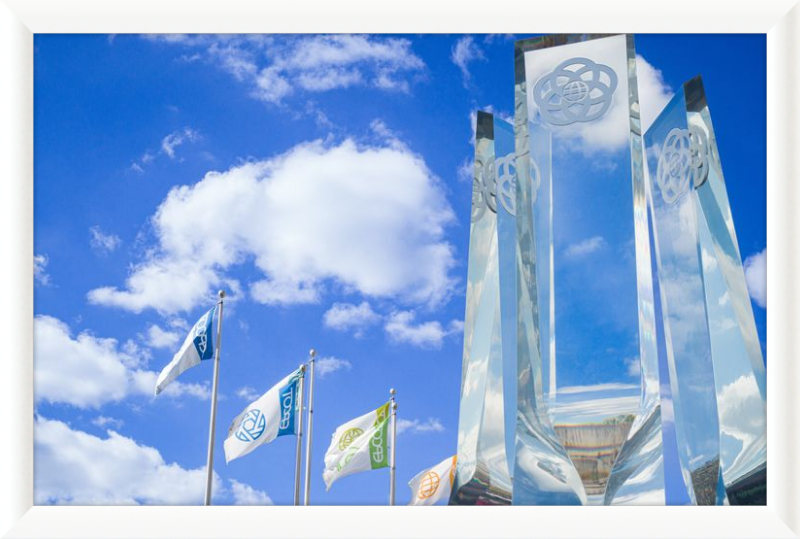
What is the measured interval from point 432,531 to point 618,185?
307cm

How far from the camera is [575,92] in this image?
27.9 ft

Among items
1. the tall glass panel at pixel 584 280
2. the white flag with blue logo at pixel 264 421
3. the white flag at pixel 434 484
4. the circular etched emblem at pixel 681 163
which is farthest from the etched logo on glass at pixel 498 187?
the white flag at pixel 434 484

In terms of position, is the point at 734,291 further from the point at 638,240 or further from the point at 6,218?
the point at 6,218

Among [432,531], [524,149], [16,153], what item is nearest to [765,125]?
[524,149]

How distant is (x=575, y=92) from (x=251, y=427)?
4.52 m

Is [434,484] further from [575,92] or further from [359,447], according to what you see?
[575,92]

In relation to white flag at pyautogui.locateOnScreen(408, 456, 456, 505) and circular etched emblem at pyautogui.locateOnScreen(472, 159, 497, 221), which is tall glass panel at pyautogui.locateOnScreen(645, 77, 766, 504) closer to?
circular etched emblem at pyautogui.locateOnScreen(472, 159, 497, 221)

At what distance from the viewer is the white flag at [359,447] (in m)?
11.5

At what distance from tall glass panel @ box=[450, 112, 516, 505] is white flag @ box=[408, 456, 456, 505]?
3.15m

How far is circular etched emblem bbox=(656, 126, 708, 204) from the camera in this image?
8.52 metres

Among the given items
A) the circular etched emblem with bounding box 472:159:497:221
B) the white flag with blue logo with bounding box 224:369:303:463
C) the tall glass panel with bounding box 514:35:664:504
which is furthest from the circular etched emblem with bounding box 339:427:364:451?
the tall glass panel with bounding box 514:35:664:504

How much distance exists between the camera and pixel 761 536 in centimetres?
689

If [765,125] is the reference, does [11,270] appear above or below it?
below
